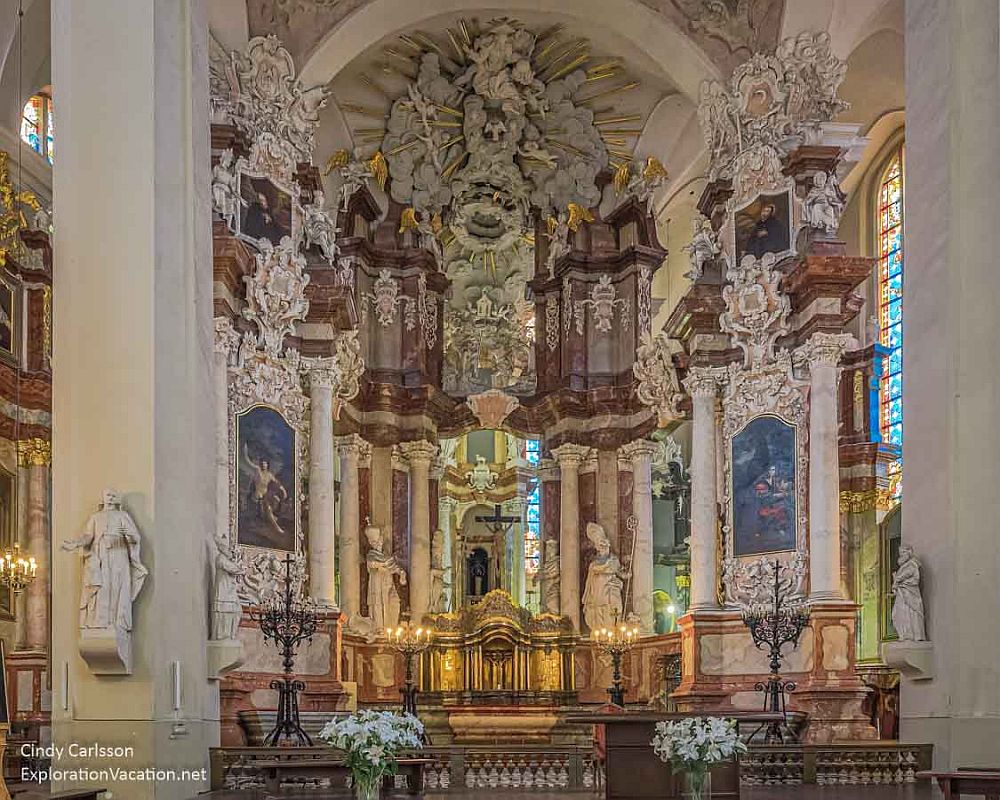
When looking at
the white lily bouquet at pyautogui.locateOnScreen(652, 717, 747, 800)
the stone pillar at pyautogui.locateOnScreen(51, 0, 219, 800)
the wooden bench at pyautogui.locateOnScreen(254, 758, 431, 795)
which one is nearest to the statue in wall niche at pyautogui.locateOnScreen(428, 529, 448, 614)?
the wooden bench at pyautogui.locateOnScreen(254, 758, 431, 795)

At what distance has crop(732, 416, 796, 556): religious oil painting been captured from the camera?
65.0ft

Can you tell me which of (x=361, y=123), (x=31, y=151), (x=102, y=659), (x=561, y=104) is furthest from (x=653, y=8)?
(x=102, y=659)

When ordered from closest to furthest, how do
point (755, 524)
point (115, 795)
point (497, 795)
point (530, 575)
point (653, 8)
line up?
point (115, 795) → point (497, 795) → point (755, 524) → point (653, 8) → point (530, 575)

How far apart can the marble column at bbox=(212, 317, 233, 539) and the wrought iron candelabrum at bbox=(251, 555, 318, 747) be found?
115 cm

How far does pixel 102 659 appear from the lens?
36.7 ft

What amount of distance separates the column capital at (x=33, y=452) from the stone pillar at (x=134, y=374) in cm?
810

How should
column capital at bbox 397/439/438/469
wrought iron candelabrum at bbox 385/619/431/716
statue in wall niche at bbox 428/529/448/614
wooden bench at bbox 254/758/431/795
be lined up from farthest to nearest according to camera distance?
column capital at bbox 397/439/438/469 → statue in wall niche at bbox 428/529/448/614 → wrought iron candelabrum at bbox 385/619/431/716 → wooden bench at bbox 254/758/431/795

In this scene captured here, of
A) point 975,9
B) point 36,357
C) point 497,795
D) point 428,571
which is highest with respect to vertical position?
point 975,9

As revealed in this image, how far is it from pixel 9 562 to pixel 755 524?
32.6 ft

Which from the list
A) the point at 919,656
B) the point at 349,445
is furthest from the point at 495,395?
the point at 919,656

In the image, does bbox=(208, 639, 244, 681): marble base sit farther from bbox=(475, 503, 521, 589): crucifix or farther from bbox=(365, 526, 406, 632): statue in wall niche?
bbox=(475, 503, 521, 589): crucifix

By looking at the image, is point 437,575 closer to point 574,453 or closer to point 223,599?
point 574,453

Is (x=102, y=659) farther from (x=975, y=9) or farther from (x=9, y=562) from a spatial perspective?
(x=975, y=9)

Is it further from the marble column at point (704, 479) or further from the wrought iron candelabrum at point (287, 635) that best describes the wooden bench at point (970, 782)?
the marble column at point (704, 479)
